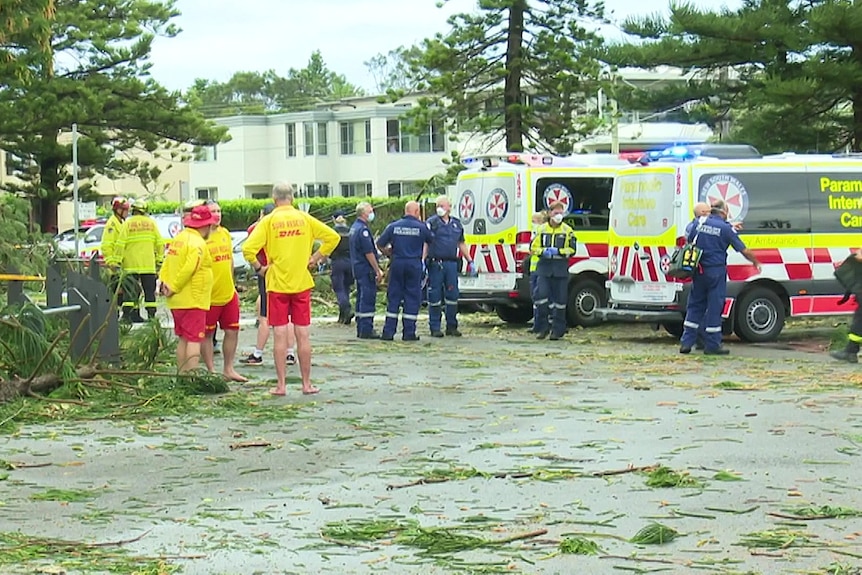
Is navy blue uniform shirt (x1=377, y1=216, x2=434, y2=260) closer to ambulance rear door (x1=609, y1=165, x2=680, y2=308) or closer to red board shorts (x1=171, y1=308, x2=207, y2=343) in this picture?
ambulance rear door (x1=609, y1=165, x2=680, y2=308)

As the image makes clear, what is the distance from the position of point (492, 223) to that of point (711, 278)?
494cm

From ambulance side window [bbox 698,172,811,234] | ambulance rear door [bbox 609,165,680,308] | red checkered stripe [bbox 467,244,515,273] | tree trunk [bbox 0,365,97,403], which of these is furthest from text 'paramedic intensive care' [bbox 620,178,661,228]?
tree trunk [bbox 0,365,97,403]

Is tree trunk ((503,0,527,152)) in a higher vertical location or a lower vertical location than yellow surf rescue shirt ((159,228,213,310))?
higher

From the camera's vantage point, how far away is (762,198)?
17859mm

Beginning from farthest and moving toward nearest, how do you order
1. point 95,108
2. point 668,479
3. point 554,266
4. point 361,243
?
point 95,108
point 554,266
point 361,243
point 668,479

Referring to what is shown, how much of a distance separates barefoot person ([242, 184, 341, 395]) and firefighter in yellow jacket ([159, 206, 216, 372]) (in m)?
0.43

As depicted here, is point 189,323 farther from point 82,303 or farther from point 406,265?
point 406,265

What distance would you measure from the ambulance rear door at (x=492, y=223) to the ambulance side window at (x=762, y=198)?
3.41 metres

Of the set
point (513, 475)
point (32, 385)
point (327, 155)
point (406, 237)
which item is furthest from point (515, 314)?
point (327, 155)

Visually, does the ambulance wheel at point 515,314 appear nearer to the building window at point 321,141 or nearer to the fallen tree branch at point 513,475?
the fallen tree branch at point 513,475

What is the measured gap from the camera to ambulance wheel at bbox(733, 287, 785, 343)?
58.6ft

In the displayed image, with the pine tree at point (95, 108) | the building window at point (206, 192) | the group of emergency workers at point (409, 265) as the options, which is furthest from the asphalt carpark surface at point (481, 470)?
the building window at point (206, 192)

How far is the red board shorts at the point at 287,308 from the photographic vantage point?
12016 millimetres

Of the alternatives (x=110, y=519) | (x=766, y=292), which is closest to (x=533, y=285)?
(x=766, y=292)
